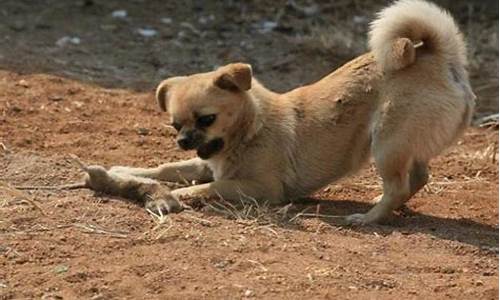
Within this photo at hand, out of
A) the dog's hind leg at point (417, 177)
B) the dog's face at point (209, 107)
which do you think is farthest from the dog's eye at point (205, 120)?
the dog's hind leg at point (417, 177)

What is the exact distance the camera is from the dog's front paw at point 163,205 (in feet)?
19.6

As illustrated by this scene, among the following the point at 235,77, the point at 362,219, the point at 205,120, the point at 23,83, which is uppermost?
the point at 235,77

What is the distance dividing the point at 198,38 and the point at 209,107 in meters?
4.41

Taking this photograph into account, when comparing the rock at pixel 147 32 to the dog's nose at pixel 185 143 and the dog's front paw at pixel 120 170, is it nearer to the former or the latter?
the dog's front paw at pixel 120 170

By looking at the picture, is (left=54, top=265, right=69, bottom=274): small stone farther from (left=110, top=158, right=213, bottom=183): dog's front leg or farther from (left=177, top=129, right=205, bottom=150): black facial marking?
(left=110, top=158, right=213, bottom=183): dog's front leg

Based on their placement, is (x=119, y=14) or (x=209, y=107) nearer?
(x=209, y=107)

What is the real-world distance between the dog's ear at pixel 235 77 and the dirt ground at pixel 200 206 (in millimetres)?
677

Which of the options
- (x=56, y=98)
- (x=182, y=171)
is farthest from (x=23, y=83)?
(x=182, y=171)

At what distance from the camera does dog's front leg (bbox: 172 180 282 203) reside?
641cm

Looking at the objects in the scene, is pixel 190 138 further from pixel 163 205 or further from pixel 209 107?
pixel 163 205

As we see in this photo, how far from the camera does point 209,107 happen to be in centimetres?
642

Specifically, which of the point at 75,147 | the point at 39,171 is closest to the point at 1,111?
the point at 75,147

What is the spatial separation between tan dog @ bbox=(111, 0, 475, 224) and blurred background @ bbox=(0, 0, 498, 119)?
9.09ft

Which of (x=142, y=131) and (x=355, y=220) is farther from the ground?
(x=355, y=220)
